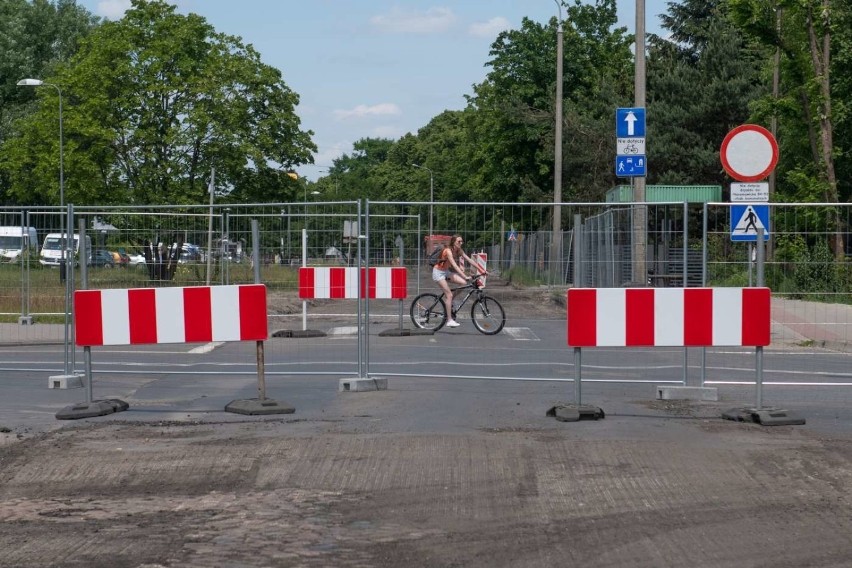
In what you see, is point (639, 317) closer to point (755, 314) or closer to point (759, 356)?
point (755, 314)

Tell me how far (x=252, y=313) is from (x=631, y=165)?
472 inches

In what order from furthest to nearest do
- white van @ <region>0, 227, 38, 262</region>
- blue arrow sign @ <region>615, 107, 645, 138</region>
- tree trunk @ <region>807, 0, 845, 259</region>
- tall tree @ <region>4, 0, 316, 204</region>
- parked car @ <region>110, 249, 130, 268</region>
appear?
tall tree @ <region>4, 0, 316, 204</region>, tree trunk @ <region>807, 0, 845, 259</region>, blue arrow sign @ <region>615, 107, 645, 138</region>, white van @ <region>0, 227, 38, 262</region>, parked car @ <region>110, 249, 130, 268</region>

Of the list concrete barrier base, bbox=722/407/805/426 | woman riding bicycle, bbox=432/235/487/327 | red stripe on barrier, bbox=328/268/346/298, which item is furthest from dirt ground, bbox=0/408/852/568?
red stripe on barrier, bbox=328/268/346/298

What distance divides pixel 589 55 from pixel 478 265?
186 feet

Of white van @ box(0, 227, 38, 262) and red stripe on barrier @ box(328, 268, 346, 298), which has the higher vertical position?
Answer: white van @ box(0, 227, 38, 262)

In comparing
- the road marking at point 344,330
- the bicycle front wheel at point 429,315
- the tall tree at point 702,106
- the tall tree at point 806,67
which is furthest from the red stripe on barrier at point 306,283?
the tall tree at point 702,106

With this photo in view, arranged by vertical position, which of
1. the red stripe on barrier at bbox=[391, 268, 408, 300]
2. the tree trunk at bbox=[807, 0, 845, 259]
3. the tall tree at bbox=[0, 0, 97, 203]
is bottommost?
the red stripe on barrier at bbox=[391, 268, 408, 300]

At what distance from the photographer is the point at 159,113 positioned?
50812mm

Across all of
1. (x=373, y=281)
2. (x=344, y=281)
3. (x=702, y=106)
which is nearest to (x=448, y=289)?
(x=373, y=281)

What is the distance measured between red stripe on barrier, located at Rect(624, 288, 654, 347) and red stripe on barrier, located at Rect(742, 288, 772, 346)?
0.79 m

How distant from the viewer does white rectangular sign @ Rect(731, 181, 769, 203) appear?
13.1 metres

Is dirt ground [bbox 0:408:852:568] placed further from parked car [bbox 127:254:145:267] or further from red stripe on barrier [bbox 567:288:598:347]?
parked car [bbox 127:254:145:267]

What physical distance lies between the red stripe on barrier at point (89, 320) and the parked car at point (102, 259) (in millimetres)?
2657

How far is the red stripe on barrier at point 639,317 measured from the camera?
10.1 m
